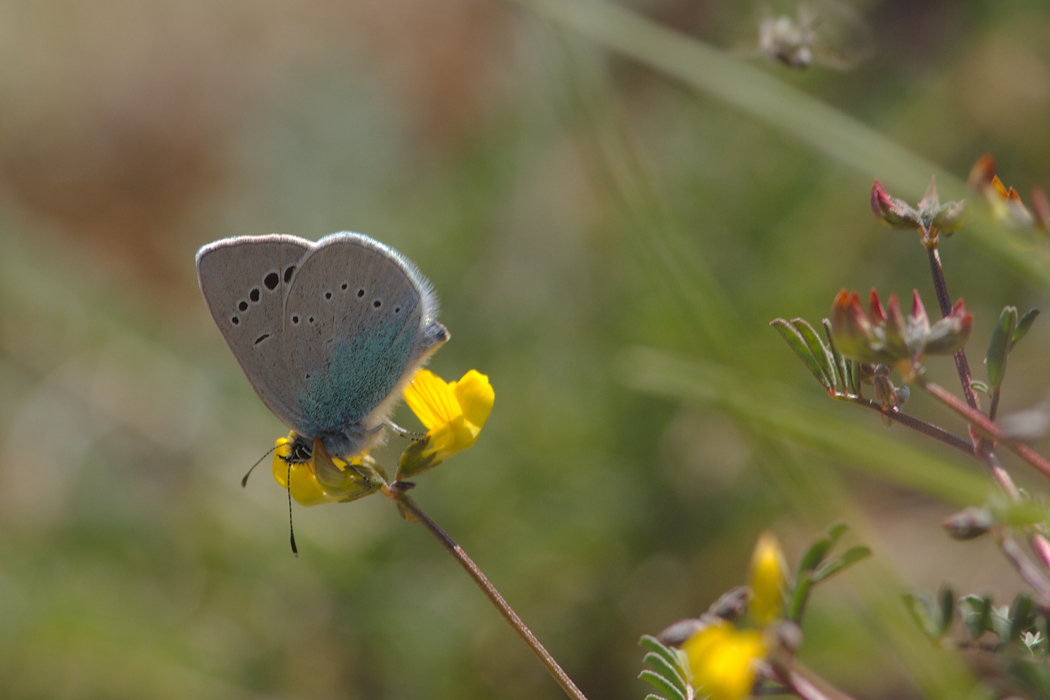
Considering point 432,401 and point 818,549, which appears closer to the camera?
point 818,549

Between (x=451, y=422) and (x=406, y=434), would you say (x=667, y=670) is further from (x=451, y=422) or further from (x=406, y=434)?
(x=406, y=434)

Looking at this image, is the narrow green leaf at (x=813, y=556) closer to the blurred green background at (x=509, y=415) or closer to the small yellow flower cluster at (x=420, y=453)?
the small yellow flower cluster at (x=420, y=453)

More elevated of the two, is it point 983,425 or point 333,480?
point 333,480

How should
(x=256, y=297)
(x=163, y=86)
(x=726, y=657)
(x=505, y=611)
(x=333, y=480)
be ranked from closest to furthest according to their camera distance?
(x=726, y=657)
(x=505, y=611)
(x=333, y=480)
(x=256, y=297)
(x=163, y=86)

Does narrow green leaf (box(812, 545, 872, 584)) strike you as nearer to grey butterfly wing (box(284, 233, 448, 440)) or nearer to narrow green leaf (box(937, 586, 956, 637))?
narrow green leaf (box(937, 586, 956, 637))

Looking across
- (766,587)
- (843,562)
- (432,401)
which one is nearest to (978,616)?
(843,562)

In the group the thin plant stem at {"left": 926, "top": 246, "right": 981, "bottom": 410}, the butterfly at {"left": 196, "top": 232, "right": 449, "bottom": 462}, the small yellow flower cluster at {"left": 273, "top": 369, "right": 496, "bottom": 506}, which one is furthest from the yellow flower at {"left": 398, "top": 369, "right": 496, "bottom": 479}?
the thin plant stem at {"left": 926, "top": 246, "right": 981, "bottom": 410}

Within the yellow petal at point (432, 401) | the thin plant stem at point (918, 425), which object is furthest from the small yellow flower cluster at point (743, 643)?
the yellow petal at point (432, 401)

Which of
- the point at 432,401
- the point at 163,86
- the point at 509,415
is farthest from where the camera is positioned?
the point at 163,86
